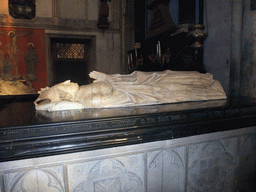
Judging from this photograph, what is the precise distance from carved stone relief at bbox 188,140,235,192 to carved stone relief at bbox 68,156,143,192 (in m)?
0.58

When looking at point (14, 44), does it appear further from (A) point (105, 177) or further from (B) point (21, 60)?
(A) point (105, 177)

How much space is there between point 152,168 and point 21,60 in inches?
249

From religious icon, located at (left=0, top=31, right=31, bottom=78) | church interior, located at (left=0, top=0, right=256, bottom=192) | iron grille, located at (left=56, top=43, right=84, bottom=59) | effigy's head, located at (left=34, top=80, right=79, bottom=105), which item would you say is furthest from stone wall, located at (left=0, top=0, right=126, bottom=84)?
effigy's head, located at (left=34, top=80, right=79, bottom=105)

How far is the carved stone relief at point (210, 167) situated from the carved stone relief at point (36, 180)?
1.19 m

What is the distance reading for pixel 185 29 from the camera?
3.12 meters

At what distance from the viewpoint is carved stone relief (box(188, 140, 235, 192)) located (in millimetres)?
1719

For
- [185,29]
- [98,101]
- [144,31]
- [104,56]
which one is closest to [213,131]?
[98,101]

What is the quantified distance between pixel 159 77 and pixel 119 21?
5.48 metres

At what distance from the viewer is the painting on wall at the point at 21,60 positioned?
5.90 metres

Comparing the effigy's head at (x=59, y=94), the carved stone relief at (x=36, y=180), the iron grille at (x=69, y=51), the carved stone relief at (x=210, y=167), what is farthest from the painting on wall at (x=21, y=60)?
the carved stone relief at (x=210, y=167)

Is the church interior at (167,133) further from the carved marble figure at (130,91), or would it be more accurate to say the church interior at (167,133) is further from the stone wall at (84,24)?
the stone wall at (84,24)

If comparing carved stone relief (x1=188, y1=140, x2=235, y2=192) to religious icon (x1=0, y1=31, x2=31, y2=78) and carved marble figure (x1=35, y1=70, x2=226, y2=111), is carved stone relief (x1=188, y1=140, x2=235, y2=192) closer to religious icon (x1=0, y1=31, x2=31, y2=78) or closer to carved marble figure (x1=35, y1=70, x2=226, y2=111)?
carved marble figure (x1=35, y1=70, x2=226, y2=111)

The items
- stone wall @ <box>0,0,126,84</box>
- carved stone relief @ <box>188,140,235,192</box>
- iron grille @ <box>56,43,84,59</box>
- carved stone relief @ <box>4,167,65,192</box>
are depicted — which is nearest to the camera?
carved stone relief @ <box>4,167,65,192</box>

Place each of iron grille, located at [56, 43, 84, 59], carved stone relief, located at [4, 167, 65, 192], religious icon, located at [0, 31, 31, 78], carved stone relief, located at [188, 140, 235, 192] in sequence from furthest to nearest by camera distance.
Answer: iron grille, located at [56, 43, 84, 59], religious icon, located at [0, 31, 31, 78], carved stone relief, located at [188, 140, 235, 192], carved stone relief, located at [4, 167, 65, 192]
